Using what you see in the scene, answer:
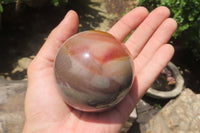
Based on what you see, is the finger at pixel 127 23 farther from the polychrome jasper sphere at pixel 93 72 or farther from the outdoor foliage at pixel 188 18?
the outdoor foliage at pixel 188 18

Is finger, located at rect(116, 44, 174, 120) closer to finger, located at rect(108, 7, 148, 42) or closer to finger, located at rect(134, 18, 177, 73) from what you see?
finger, located at rect(134, 18, 177, 73)

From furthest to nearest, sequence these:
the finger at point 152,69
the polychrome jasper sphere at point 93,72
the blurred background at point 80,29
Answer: the blurred background at point 80,29 → the finger at point 152,69 → the polychrome jasper sphere at point 93,72

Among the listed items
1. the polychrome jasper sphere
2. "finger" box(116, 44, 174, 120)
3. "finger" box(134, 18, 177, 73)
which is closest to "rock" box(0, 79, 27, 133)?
the polychrome jasper sphere

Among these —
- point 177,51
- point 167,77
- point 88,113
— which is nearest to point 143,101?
point 167,77

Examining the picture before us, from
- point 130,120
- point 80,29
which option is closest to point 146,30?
point 130,120

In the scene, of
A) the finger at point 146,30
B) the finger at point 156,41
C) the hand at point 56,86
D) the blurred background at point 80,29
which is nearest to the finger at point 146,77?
the hand at point 56,86

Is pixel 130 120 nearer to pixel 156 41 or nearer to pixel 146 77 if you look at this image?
pixel 146 77
